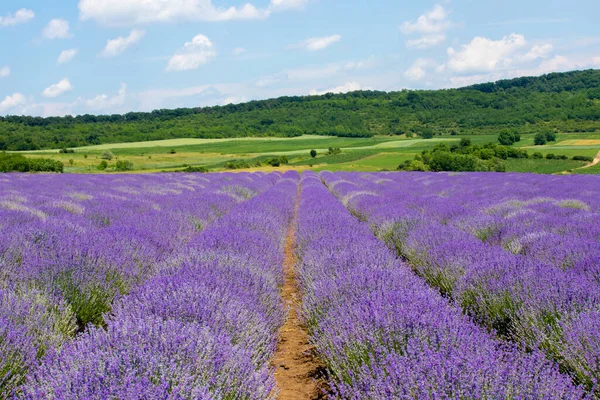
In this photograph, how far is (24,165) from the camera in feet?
102

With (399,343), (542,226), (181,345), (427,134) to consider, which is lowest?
(542,226)

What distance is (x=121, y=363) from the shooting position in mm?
1905

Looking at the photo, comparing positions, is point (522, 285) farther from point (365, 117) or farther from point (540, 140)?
point (365, 117)

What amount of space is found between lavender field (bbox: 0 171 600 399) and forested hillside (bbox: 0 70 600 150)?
66859 mm

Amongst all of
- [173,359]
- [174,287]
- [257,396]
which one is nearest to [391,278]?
[174,287]

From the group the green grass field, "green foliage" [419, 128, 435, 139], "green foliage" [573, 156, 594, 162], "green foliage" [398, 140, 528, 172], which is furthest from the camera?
"green foliage" [419, 128, 435, 139]

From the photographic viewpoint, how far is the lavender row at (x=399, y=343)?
1918mm

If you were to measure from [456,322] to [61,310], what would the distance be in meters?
2.37

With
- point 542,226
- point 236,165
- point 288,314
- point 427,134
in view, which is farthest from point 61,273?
point 427,134

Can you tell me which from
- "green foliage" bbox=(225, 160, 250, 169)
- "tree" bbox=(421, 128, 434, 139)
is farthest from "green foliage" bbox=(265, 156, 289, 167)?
"tree" bbox=(421, 128, 434, 139)

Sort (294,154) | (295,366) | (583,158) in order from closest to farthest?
(295,366), (583,158), (294,154)

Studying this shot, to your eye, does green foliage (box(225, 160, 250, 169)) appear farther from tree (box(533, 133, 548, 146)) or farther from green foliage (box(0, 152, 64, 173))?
tree (box(533, 133, 548, 146))

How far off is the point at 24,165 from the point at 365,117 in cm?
7459

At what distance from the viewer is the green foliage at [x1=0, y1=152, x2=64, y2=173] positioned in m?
30.4
